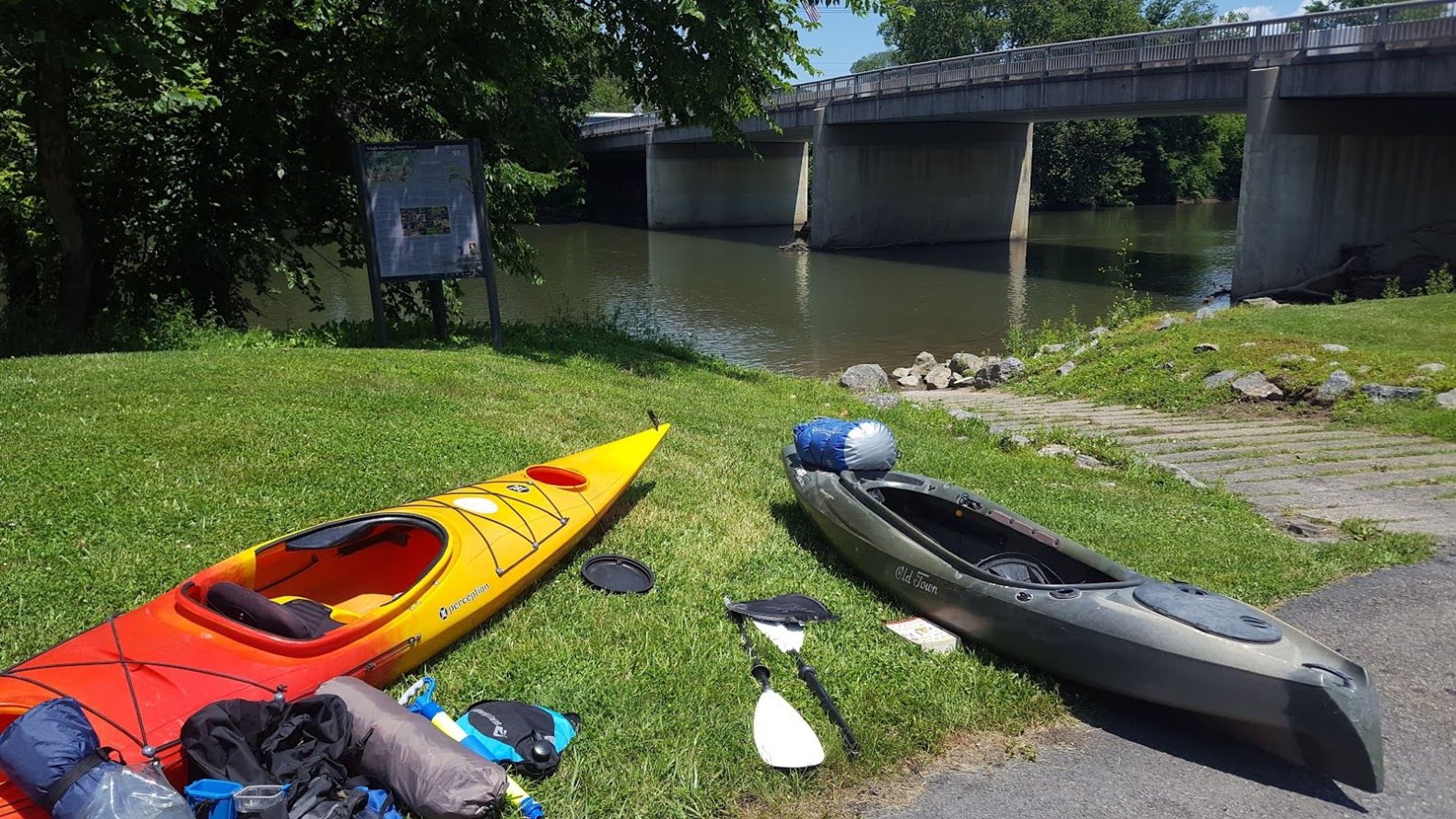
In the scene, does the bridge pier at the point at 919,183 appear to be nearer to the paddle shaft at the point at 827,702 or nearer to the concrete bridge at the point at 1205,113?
the concrete bridge at the point at 1205,113

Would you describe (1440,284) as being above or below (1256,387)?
above

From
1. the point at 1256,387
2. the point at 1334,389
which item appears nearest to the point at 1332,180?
the point at 1256,387

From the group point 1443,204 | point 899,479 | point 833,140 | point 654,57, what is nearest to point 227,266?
point 654,57

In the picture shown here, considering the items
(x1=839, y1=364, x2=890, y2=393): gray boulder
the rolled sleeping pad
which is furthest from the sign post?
the rolled sleeping pad

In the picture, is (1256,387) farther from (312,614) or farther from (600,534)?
(312,614)

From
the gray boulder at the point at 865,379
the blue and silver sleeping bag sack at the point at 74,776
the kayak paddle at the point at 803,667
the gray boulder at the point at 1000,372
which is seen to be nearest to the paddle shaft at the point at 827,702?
the kayak paddle at the point at 803,667

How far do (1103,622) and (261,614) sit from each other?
11.3ft

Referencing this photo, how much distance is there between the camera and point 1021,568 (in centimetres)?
527

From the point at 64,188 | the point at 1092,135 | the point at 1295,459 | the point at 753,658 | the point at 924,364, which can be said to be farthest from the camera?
the point at 1092,135

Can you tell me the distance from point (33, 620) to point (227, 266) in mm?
8276

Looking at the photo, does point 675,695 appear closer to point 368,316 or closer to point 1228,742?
point 1228,742

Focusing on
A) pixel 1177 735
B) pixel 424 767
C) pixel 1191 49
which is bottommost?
→ pixel 1177 735

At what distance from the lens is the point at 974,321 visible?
22938 mm

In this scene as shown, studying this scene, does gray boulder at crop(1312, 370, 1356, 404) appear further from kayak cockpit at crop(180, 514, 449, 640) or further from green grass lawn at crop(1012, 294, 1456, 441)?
kayak cockpit at crop(180, 514, 449, 640)
